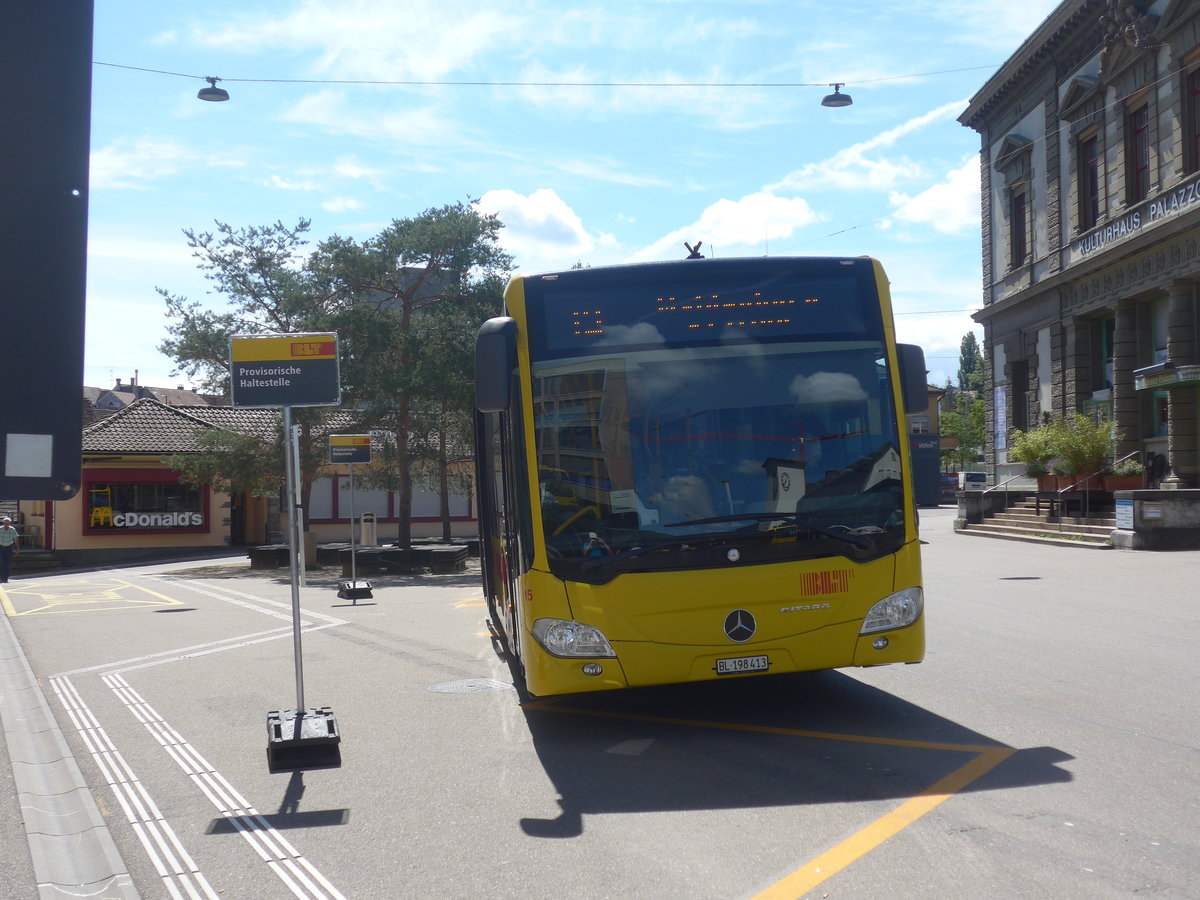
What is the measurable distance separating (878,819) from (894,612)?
2214 millimetres

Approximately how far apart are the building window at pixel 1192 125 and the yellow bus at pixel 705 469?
2294 cm

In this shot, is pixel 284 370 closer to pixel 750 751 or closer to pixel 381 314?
pixel 750 751

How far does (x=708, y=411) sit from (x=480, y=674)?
4.38m

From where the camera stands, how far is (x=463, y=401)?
2872 cm

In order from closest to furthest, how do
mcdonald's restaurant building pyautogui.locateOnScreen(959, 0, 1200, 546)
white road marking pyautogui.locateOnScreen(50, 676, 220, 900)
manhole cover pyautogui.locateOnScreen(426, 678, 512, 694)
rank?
white road marking pyautogui.locateOnScreen(50, 676, 220, 900) < manhole cover pyautogui.locateOnScreen(426, 678, 512, 694) < mcdonald's restaurant building pyautogui.locateOnScreen(959, 0, 1200, 546)

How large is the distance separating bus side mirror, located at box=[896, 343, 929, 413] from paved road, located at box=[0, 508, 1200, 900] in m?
2.03

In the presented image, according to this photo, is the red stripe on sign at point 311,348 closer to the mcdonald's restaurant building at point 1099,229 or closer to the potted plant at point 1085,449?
the mcdonald's restaurant building at point 1099,229

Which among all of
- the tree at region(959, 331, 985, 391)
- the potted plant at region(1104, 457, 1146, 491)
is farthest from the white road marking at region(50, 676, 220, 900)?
the tree at region(959, 331, 985, 391)

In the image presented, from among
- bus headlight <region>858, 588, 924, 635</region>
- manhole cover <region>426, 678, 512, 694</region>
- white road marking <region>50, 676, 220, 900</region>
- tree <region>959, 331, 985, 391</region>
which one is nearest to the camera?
white road marking <region>50, 676, 220, 900</region>

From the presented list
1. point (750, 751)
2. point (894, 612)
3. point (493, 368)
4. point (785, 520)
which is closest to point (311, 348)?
point (493, 368)

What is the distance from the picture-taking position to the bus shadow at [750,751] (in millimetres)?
5820

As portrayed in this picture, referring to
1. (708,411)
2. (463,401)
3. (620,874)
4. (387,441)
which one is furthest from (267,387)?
(387,441)

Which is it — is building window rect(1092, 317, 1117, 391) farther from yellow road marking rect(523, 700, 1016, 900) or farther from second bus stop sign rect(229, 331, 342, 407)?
second bus stop sign rect(229, 331, 342, 407)

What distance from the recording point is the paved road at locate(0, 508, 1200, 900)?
15.3ft
